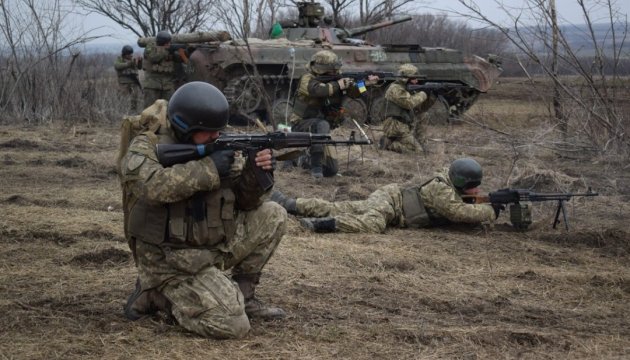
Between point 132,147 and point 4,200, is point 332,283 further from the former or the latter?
point 4,200

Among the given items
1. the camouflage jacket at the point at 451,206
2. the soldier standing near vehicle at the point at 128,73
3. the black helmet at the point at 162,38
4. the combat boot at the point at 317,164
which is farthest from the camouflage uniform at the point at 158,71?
the camouflage jacket at the point at 451,206

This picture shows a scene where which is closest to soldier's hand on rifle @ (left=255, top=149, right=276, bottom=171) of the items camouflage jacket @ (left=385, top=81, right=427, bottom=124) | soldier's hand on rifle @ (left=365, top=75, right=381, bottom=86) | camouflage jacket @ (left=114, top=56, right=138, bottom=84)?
soldier's hand on rifle @ (left=365, top=75, right=381, bottom=86)

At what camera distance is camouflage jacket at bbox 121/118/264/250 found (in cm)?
396

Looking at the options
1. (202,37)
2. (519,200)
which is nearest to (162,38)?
(202,37)

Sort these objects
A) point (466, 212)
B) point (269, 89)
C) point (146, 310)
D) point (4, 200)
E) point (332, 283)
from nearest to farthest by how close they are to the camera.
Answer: point (146, 310) < point (332, 283) < point (466, 212) < point (4, 200) < point (269, 89)

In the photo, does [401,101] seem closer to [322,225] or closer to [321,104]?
[321,104]

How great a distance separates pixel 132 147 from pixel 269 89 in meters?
12.0

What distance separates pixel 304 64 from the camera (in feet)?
51.0

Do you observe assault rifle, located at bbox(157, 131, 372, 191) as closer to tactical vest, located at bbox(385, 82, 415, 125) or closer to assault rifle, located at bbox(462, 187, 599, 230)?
assault rifle, located at bbox(462, 187, 599, 230)

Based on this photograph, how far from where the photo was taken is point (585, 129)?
7.04 meters

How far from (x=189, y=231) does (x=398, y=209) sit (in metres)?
3.27

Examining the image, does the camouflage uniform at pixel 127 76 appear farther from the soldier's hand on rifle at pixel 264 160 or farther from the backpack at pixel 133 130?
the soldier's hand on rifle at pixel 264 160

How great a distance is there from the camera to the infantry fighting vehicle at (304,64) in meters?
15.5

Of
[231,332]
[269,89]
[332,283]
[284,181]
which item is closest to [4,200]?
[284,181]
